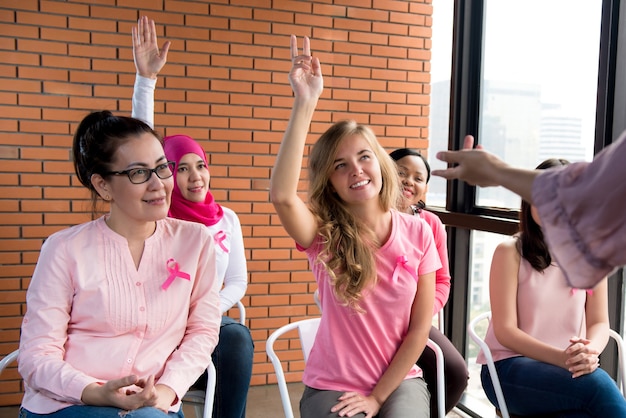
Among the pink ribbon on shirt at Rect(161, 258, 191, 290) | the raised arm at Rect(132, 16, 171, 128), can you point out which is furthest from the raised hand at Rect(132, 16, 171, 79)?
the pink ribbon on shirt at Rect(161, 258, 191, 290)

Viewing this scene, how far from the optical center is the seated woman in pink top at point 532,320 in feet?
6.76

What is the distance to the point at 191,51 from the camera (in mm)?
3635

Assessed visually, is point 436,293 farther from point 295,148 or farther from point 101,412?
point 101,412

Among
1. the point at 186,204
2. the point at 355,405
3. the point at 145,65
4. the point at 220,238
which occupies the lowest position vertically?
the point at 355,405

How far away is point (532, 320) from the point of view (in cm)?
221

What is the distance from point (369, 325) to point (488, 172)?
1.03 metres

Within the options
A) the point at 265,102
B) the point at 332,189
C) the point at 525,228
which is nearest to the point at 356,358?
the point at 332,189

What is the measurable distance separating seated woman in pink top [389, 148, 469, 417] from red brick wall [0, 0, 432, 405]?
1.11 metres

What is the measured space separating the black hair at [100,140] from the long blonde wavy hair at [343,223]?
62 cm

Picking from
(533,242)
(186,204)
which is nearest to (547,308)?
(533,242)

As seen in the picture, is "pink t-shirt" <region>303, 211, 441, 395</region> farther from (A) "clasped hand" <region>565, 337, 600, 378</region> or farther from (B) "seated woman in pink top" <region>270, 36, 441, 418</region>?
(A) "clasped hand" <region>565, 337, 600, 378</region>

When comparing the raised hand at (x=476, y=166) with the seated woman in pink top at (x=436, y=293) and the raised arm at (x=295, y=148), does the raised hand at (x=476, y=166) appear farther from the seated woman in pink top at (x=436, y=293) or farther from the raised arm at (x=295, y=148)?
the seated woman in pink top at (x=436, y=293)

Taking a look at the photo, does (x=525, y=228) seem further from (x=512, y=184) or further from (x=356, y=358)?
(x=512, y=184)

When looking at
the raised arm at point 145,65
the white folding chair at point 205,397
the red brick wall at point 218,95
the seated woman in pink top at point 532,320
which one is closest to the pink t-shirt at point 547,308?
the seated woman in pink top at point 532,320
